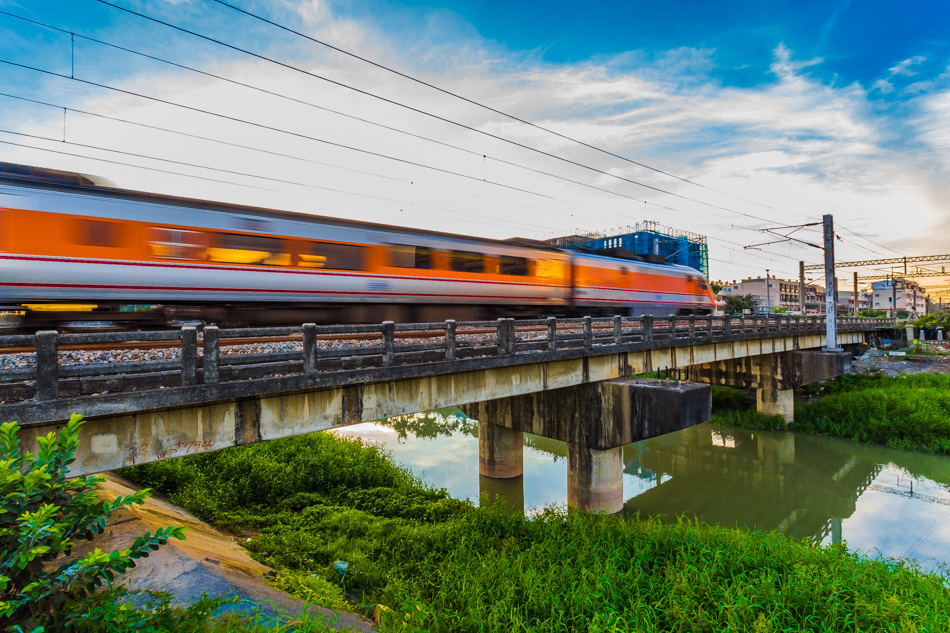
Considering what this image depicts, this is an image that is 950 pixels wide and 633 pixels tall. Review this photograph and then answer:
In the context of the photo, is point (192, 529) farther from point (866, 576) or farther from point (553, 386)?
point (866, 576)

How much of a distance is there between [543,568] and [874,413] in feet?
73.1

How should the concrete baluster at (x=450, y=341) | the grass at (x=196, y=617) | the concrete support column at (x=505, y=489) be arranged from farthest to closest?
the concrete support column at (x=505, y=489), the concrete baluster at (x=450, y=341), the grass at (x=196, y=617)

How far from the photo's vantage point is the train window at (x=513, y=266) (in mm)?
12664

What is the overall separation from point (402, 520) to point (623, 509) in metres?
6.79

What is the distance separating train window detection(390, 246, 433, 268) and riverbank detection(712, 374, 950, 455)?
19748 mm

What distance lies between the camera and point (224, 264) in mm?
8328

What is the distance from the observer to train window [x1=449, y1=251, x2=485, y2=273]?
11625 millimetres

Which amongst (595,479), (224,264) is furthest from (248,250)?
(595,479)

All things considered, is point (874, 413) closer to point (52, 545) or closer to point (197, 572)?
point (197, 572)

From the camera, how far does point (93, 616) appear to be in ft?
10.7

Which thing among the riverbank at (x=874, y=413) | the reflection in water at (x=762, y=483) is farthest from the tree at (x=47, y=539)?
the riverbank at (x=874, y=413)

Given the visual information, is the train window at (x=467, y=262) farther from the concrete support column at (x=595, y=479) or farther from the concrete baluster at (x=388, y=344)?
the concrete support column at (x=595, y=479)

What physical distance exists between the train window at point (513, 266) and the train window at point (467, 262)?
0.69 meters

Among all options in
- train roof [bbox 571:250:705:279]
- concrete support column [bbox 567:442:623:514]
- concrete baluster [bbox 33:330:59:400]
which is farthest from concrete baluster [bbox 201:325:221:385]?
train roof [bbox 571:250:705:279]
